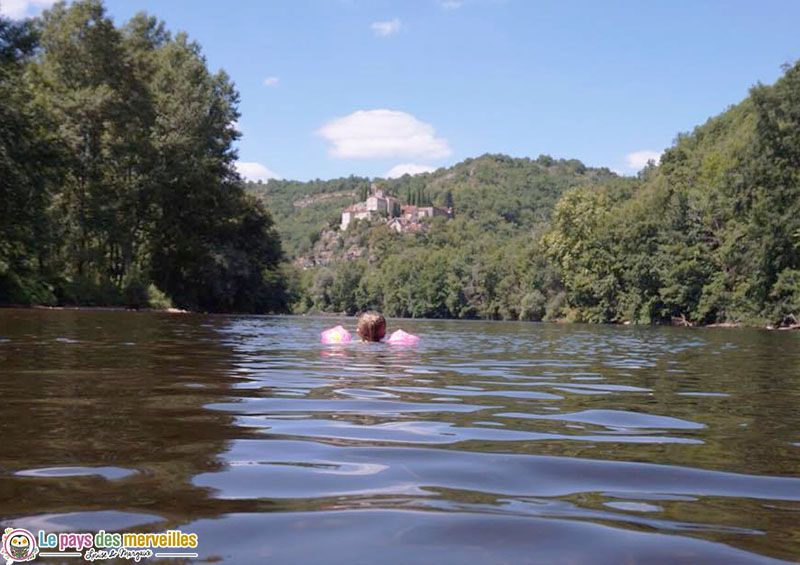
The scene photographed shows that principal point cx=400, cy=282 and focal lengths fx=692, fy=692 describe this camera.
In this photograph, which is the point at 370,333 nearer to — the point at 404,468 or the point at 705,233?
the point at 404,468

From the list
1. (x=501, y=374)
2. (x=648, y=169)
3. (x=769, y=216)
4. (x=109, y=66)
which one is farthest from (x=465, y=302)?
(x=501, y=374)

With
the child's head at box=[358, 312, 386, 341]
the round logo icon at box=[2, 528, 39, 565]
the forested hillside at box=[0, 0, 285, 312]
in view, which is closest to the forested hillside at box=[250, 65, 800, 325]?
the forested hillside at box=[0, 0, 285, 312]

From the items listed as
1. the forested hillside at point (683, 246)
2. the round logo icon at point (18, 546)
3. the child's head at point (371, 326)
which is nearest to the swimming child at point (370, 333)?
the child's head at point (371, 326)

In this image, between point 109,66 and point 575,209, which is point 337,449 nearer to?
point 109,66

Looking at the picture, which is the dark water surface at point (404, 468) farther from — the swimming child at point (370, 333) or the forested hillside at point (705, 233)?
the forested hillside at point (705, 233)

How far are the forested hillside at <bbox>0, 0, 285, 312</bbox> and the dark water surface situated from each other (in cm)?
2906

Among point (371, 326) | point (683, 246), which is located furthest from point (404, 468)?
point (683, 246)

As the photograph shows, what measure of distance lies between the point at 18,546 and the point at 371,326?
12259 millimetres

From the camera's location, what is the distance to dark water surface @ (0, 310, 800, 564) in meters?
2.31

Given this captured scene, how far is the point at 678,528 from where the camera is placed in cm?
248

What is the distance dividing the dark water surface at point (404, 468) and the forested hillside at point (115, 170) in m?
29.1

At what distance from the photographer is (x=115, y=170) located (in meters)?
46.5

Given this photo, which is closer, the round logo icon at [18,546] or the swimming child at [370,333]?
the round logo icon at [18,546]

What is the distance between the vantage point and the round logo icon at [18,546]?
2004mm
